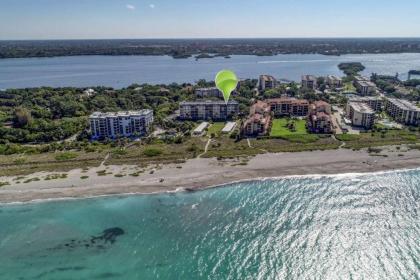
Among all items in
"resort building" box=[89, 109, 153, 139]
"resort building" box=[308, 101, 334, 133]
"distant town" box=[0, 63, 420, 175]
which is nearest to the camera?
"distant town" box=[0, 63, 420, 175]

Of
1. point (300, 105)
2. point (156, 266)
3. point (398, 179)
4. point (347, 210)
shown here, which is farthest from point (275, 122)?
point (156, 266)

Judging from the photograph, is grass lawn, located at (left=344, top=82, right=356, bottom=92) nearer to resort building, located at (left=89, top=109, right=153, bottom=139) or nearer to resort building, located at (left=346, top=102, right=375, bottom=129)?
resort building, located at (left=346, top=102, right=375, bottom=129)

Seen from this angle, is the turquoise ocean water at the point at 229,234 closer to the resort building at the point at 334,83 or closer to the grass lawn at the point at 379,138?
the grass lawn at the point at 379,138

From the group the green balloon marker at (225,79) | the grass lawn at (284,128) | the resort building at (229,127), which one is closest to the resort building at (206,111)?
the resort building at (229,127)

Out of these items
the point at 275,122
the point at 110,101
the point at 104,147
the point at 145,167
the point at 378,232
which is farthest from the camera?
the point at 110,101

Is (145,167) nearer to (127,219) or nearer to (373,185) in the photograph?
(127,219)

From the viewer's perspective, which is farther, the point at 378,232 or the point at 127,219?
the point at 127,219

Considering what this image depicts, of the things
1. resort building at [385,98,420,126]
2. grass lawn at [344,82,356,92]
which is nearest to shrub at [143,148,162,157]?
resort building at [385,98,420,126]
